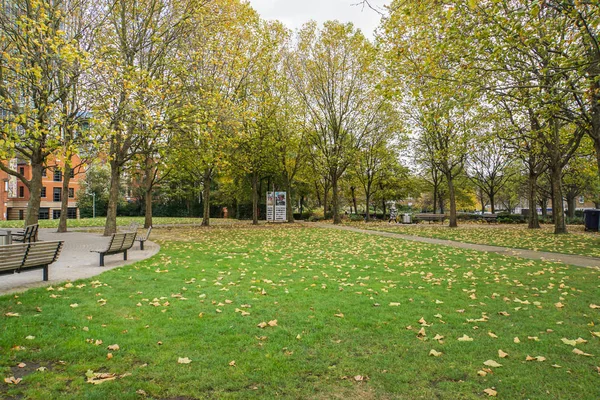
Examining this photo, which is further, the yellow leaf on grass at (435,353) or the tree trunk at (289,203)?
the tree trunk at (289,203)

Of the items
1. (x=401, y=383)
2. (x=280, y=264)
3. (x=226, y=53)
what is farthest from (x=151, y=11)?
(x=401, y=383)

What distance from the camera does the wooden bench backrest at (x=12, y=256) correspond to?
658 centimetres

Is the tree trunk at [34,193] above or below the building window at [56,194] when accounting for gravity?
below

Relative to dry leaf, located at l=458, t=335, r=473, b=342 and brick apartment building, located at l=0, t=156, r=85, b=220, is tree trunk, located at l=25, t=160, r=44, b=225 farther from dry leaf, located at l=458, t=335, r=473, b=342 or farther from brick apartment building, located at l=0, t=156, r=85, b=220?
brick apartment building, located at l=0, t=156, r=85, b=220

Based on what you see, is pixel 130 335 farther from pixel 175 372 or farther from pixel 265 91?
pixel 265 91

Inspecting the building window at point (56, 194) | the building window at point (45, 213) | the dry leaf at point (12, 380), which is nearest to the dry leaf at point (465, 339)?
the dry leaf at point (12, 380)

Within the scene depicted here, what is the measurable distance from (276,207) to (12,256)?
88.8 feet

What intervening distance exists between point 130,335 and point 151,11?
614 inches

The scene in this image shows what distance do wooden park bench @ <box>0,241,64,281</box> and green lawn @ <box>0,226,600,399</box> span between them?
0.66 metres

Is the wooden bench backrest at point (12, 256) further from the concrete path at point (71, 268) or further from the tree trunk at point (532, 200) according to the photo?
the tree trunk at point (532, 200)

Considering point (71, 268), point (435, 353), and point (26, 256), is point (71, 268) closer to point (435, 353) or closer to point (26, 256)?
point (26, 256)

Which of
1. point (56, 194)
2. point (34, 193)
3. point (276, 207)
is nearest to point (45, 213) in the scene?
point (56, 194)

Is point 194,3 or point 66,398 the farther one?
point 194,3

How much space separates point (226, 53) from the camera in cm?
2005
